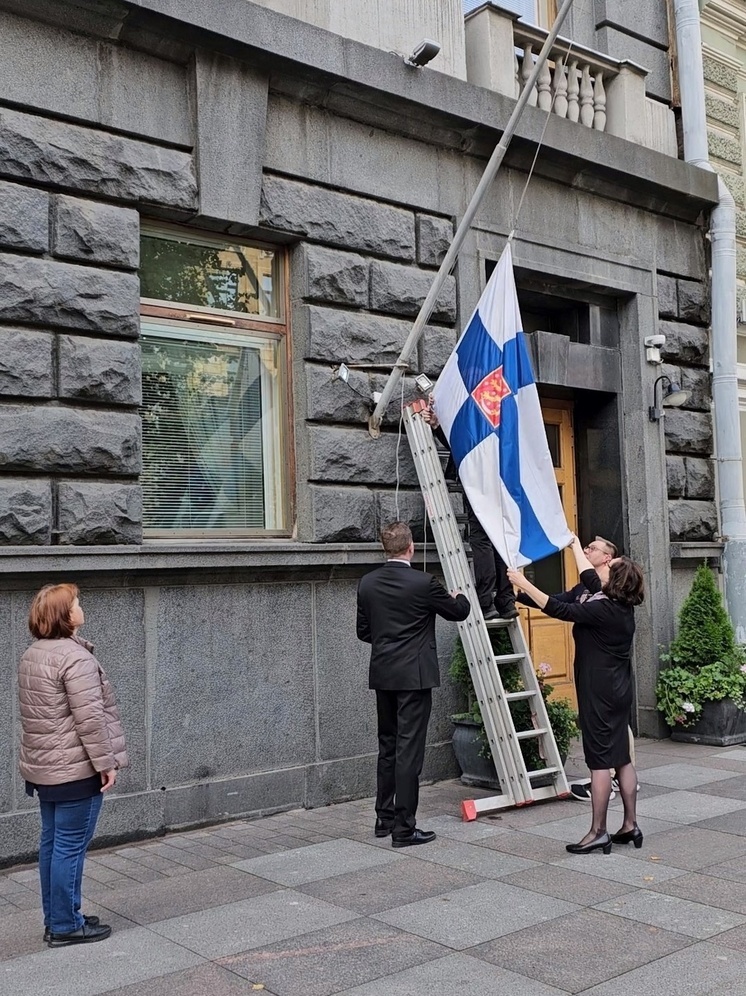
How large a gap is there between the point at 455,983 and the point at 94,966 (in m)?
1.60

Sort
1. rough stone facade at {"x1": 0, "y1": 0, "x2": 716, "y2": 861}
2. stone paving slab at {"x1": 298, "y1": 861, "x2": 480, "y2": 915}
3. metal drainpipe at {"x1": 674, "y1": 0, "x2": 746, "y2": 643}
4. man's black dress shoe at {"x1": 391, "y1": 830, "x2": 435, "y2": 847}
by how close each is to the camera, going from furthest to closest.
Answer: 1. metal drainpipe at {"x1": 674, "y1": 0, "x2": 746, "y2": 643}
2. rough stone facade at {"x1": 0, "y1": 0, "x2": 716, "y2": 861}
3. man's black dress shoe at {"x1": 391, "y1": 830, "x2": 435, "y2": 847}
4. stone paving slab at {"x1": 298, "y1": 861, "x2": 480, "y2": 915}

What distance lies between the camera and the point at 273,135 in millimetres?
8242

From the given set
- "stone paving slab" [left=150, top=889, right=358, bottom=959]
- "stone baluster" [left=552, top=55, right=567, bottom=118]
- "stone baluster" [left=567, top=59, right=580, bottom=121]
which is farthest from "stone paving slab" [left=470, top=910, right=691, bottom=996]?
"stone baluster" [left=567, top=59, right=580, bottom=121]

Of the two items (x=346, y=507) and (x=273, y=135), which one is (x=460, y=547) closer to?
(x=346, y=507)

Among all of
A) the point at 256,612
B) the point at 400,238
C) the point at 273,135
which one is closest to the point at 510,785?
the point at 256,612

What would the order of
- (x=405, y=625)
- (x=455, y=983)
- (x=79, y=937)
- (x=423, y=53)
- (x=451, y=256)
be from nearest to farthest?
(x=455, y=983), (x=79, y=937), (x=405, y=625), (x=451, y=256), (x=423, y=53)

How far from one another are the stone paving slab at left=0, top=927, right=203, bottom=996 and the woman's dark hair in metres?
3.16

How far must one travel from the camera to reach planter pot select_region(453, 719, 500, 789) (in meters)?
8.45

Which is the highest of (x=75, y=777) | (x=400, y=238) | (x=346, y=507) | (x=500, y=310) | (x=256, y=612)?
(x=400, y=238)

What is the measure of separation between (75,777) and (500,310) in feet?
15.7

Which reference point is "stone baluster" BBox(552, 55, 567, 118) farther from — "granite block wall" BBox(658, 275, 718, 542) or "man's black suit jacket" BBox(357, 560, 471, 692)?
"man's black suit jacket" BBox(357, 560, 471, 692)

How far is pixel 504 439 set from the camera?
8.05m

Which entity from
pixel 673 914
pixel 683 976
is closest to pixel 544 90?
pixel 673 914

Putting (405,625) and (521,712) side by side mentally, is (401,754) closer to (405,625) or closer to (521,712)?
(405,625)
